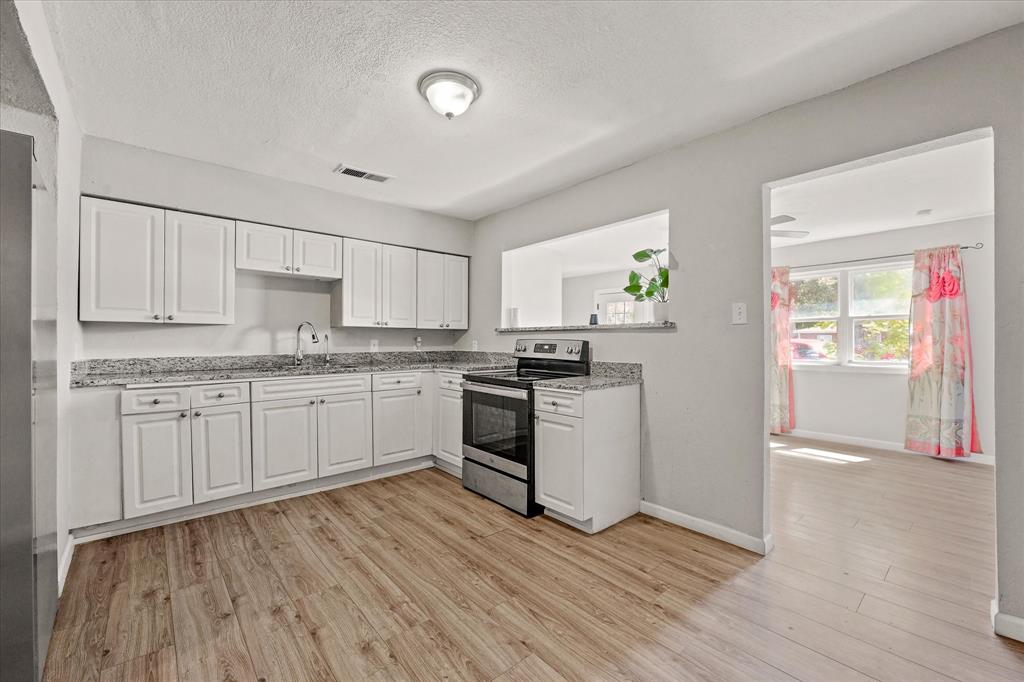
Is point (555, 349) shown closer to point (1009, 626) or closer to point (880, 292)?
point (1009, 626)

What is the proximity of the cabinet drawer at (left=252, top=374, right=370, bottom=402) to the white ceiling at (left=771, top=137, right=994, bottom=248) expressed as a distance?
3408 mm

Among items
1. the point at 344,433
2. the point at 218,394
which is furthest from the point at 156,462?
the point at 344,433

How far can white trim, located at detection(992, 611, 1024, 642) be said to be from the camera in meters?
1.70

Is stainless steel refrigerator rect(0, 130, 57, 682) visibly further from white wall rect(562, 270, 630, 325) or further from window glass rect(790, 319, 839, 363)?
white wall rect(562, 270, 630, 325)

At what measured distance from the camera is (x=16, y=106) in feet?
4.25

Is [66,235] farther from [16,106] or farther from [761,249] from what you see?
[761,249]

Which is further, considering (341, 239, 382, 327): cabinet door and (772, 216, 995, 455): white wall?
(772, 216, 995, 455): white wall

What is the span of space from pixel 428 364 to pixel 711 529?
255 centimetres

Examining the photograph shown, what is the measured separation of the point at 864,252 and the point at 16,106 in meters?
6.53

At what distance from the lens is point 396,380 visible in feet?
12.4

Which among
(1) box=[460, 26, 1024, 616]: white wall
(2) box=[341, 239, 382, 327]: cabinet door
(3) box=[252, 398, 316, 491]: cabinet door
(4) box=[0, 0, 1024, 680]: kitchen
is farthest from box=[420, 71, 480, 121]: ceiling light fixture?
(3) box=[252, 398, 316, 491]: cabinet door

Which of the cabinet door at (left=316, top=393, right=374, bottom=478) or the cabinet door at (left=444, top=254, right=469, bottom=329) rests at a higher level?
the cabinet door at (left=444, top=254, right=469, bottom=329)

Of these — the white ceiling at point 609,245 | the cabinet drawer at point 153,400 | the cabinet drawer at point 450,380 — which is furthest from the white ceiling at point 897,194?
the cabinet drawer at point 153,400

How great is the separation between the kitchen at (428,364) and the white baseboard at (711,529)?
2cm
